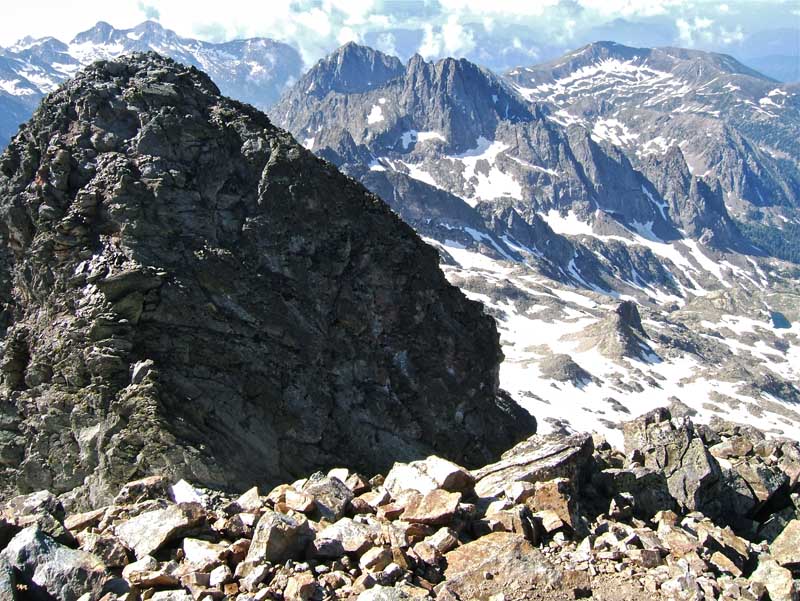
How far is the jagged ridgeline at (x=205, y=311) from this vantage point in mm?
28891

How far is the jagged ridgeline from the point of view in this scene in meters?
28.9

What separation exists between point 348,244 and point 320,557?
2621 centimetres

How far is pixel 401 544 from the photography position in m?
15.0

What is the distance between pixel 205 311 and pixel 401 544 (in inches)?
789

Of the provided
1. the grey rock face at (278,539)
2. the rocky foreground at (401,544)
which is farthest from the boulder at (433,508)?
the grey rock face at (278,539)

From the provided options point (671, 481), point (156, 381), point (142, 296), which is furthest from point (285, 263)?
point (671, 481)

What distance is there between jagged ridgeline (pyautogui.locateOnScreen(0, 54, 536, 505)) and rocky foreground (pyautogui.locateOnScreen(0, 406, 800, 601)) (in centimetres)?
1008

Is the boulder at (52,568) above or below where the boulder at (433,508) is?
above

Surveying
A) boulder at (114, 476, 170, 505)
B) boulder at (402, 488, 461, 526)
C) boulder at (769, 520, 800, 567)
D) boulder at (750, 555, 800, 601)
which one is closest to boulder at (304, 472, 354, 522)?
boulder at (402, 488, 461, 526)

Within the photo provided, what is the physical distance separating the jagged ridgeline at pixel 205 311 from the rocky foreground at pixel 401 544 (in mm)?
10083

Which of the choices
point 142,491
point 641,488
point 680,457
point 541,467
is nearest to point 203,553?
point 142,491

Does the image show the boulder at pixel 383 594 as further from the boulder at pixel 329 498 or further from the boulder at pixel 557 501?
the boulder at pixel 557 501

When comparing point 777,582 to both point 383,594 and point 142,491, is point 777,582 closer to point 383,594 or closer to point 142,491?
point 383,594

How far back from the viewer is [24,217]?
3516 centimetres
